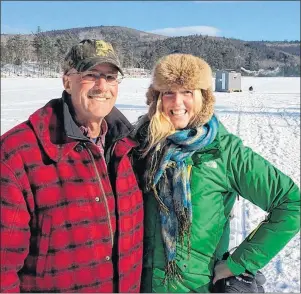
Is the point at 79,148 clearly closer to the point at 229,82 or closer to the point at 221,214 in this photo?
the point at 221,214

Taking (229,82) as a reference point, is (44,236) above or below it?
below

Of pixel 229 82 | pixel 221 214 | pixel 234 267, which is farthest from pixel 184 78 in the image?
pixel 229 82

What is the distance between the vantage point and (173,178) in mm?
1821

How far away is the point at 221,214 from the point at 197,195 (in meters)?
0.15

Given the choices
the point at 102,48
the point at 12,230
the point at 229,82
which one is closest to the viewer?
the point at 12,230

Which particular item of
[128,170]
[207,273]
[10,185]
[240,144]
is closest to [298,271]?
[207,273]

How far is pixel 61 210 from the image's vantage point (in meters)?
1.53

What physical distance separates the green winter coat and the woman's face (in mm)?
163

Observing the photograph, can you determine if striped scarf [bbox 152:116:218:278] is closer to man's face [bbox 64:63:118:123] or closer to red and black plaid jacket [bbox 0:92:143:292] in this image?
red and black plaid jacket [bbox 0:92:143:292]

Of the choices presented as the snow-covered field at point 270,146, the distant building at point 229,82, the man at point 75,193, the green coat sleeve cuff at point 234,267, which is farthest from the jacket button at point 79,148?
the distant building at point 229,82

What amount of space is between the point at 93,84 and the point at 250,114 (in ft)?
43.2

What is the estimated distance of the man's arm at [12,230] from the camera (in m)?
1.43

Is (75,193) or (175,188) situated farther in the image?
(175,188)

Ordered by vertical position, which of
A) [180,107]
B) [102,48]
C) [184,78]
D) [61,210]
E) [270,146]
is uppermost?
[102,48]
